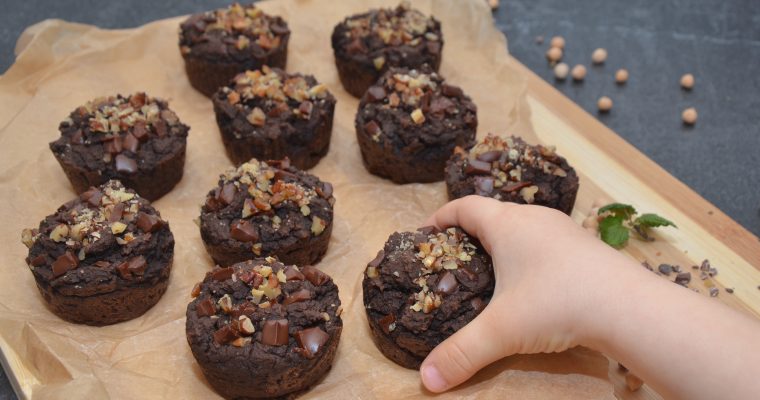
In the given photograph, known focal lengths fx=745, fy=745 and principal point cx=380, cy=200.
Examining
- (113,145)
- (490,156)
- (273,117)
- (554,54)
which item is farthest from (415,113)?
(554,54)

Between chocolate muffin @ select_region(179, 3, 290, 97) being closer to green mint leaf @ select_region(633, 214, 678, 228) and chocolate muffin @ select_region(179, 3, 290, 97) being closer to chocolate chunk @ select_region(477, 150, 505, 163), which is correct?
chocolate chunk @ select_region(477, 150, 505, 163)

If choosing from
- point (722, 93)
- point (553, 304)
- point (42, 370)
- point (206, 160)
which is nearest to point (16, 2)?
point (206, 160)

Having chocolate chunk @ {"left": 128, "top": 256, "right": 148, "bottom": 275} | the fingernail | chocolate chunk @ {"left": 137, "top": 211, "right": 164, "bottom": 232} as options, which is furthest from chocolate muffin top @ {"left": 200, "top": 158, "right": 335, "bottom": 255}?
the fingernail

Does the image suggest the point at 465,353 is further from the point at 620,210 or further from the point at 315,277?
the point at 620,210

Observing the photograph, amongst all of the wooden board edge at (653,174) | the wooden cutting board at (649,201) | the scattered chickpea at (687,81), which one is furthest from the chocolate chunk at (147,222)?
the scattered chickpea at (687,81)

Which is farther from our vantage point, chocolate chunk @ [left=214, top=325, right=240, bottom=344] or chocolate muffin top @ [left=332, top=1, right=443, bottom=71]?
chocolate muffin top @ [left=332, top=1, right=443, bottom=71]

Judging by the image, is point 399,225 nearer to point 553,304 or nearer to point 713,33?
point 553,304

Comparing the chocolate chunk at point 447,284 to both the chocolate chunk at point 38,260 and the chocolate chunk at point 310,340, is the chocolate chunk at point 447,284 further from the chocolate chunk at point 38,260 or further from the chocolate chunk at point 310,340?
the chocolate chunk at point 38,260
